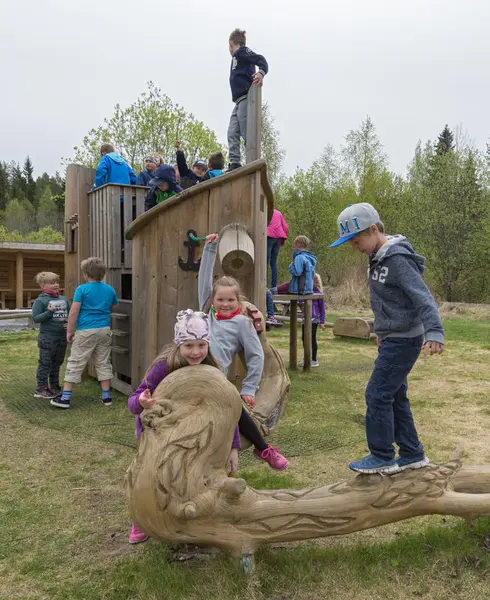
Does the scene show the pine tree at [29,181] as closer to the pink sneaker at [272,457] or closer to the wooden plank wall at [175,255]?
the wooden plank wall at [175,255]

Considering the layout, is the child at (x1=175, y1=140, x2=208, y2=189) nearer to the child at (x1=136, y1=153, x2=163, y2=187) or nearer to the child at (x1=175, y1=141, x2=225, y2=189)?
the child at (x1=175, y1=141, x2=225, y2=189)

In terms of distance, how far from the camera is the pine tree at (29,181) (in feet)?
203

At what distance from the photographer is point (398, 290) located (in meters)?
2.69

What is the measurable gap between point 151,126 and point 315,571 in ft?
86.0

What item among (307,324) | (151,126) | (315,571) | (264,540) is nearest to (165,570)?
(264,540)

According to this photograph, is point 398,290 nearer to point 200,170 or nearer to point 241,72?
point 241,72

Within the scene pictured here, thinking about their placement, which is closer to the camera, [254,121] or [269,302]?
[254,121]

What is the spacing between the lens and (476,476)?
2994 mm

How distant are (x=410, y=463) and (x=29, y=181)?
69498 mm

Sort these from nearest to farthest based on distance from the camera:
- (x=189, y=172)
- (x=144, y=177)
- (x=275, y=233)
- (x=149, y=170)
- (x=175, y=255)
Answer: (x=175, y=255) → (x=189, y=172) → (x=144, y=177) → (x=149, y=170) → (x=275, y=233)

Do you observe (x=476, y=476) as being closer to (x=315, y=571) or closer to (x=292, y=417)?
(x=315, y=571)

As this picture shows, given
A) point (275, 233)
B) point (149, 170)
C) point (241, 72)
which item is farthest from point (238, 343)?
point (275, 233)

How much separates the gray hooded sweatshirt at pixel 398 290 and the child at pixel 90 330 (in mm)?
3884

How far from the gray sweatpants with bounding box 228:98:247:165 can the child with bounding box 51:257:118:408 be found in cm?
195
